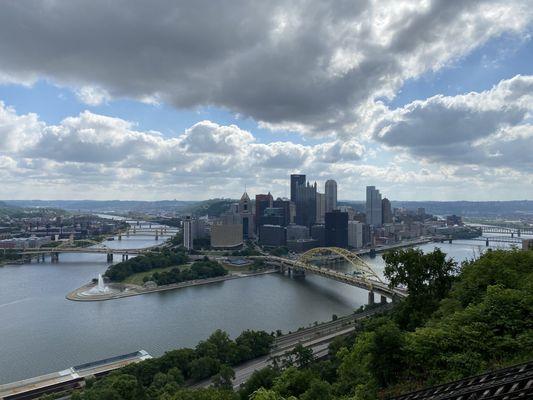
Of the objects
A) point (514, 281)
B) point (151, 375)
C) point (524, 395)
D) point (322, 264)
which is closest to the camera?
point (524, 395)

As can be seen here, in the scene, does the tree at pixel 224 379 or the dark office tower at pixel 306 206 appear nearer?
the tree at pixel 224 379

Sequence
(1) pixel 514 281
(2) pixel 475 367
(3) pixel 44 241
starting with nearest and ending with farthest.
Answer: (2) pixel 475 367 < (1) pixel 514 281 < (3) pixel 44 241

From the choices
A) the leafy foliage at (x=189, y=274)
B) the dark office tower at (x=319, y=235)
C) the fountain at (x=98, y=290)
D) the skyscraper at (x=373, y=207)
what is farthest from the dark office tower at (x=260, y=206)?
the fountain at (x=98, y=290)

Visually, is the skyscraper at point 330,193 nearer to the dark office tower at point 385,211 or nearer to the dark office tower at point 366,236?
the dark office tower at point 385,211

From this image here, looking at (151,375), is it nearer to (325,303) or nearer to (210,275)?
(325,303)

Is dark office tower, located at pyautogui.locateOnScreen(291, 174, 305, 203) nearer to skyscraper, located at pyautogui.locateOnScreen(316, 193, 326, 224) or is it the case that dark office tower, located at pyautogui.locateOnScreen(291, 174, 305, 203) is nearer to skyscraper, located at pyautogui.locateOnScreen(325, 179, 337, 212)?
skyscraper, located at pyautogui.locateOnScreen(316, 193, 326, 224)

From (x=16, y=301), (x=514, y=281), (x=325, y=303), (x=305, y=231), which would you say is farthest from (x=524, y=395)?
(x=305, y=231)

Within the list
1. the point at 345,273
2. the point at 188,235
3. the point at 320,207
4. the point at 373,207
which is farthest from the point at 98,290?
the point at 373,207
